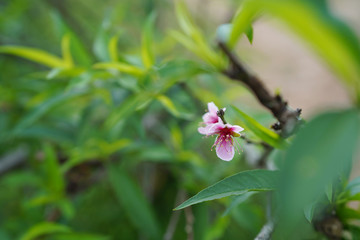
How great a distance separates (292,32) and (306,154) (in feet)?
0.26

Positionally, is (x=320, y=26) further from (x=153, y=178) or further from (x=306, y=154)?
(x=153, y=178)

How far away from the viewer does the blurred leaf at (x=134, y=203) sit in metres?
0.82

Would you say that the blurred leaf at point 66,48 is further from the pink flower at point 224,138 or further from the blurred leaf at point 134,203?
the pink flower at point 224,138

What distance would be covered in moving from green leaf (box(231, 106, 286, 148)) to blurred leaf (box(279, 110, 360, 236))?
0.58 feet

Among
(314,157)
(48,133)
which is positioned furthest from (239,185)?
(48,133)

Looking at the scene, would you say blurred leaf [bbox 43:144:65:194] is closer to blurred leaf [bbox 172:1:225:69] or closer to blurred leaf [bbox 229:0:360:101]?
blurred leaf [bbox 172:1:225:69]

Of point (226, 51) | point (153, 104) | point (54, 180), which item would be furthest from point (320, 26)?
point (54, 180)

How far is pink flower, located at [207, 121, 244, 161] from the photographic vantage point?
0.44 metres

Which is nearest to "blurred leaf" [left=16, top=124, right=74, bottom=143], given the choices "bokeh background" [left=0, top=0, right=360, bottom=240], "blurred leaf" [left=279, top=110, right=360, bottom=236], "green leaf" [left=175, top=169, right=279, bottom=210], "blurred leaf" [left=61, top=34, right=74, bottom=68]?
"bokeh background" [left=0, top=0, right=360, bottom=240]

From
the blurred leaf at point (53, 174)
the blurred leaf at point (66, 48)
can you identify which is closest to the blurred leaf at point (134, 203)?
the blurred leaf at point (53, 174)

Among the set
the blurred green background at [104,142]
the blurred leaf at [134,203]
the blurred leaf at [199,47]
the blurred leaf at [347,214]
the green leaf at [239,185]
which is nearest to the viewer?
the green leaf at [239,185]

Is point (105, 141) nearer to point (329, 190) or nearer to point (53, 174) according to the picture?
point (53, 174)

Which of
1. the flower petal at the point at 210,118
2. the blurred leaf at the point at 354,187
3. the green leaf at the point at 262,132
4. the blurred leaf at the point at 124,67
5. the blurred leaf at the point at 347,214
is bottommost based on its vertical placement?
the blurred leaf at the point at 347,214

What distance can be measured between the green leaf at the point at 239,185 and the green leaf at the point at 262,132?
0.13 feet
